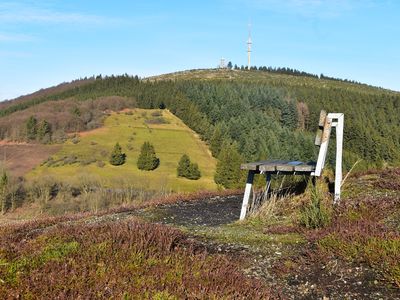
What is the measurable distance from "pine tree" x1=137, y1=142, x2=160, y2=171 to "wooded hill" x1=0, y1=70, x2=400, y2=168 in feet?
57.3

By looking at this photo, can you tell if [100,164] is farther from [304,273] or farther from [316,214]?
[304,273]

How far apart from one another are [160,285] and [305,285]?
2.32 meters

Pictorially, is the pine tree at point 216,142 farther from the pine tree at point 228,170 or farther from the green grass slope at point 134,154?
the pine tree at point 228,170

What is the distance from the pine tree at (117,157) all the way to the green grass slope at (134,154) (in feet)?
3.84

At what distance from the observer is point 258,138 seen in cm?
11031

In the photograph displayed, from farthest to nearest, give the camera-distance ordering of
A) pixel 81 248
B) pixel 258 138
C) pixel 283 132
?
pixel 283 132 < pixel 258 138 < pixel 81 248

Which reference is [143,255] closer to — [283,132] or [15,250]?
[15,250]

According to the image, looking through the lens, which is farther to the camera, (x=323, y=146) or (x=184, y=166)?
(x=184, y=166)

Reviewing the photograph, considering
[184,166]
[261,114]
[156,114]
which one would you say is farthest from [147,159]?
[261,114]

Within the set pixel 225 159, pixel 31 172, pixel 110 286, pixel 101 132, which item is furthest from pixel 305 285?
pixel 101 132

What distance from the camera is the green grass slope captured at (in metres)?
86.6

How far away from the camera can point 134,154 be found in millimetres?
104125

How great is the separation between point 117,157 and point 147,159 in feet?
22.7

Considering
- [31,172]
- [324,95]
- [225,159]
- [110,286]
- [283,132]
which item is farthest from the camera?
[324,95]
